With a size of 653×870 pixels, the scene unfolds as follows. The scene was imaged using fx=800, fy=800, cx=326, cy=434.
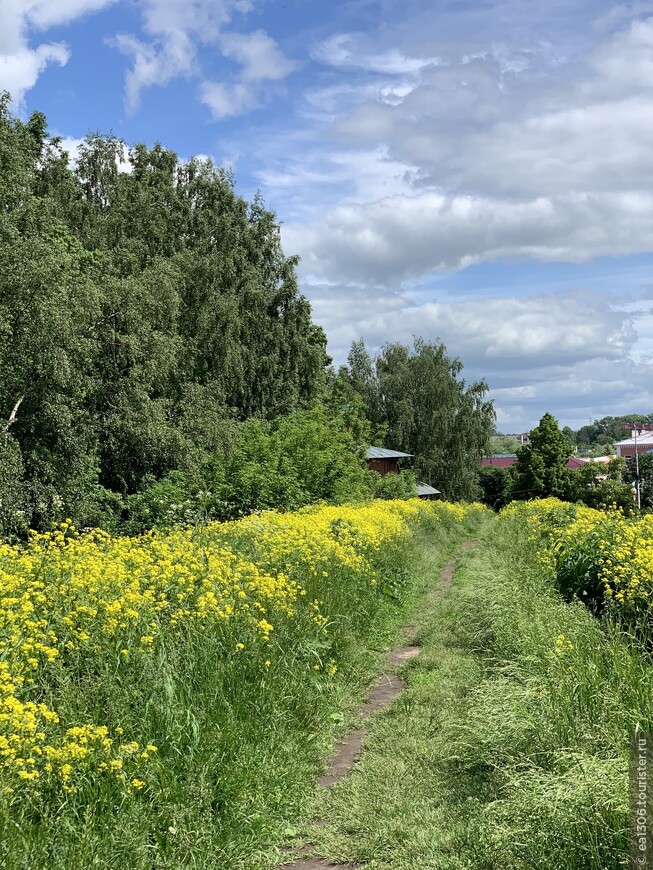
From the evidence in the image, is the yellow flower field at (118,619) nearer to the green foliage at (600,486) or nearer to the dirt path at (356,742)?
the dirt path at (356,742)

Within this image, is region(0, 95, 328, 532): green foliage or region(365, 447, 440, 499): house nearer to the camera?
region(0, 95, 328, 532): green foliage

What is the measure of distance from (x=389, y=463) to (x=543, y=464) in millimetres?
14928

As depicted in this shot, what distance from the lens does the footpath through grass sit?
370 centimetres

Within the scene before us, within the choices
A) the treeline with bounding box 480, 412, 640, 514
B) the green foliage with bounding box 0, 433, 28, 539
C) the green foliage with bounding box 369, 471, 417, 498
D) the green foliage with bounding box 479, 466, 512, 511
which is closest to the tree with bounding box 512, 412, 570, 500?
the treeline with bounding box 480, 412, 640, 514

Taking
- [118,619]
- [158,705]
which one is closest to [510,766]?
[158,705]

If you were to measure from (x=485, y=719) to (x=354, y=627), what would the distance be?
3.52 m

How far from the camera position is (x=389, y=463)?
55.3 m

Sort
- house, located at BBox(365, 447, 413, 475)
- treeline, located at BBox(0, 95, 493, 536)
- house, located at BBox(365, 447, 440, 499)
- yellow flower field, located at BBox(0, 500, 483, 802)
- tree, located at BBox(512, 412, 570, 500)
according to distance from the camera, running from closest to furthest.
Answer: yellow flower field, located at BBox(0, 500, 483, 802)
treeline, located at BBox(0, 95, 493, 536)
house, located at BBox(365, 447, 413, 475)
house, located at BBox(365, 447, 440, 499)
tree, located at BBox(512, 412, 570, 500)

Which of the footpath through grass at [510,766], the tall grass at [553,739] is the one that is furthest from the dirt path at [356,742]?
the tall grass at [553,739]

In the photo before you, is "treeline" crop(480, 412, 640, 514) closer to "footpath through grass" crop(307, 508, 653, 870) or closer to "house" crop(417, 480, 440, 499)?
"house" crop(417, 480, 440, 499)

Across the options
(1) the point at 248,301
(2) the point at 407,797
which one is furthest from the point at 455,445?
(2) the point at 407,797

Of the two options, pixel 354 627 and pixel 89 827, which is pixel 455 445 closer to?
pixel 354 627

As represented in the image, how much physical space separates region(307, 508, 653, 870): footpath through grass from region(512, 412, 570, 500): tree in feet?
184

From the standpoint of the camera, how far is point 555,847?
3.63 m
